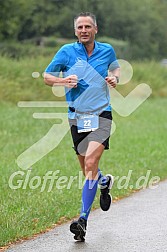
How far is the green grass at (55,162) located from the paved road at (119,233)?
0.29 m

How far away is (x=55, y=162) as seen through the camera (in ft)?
43.1

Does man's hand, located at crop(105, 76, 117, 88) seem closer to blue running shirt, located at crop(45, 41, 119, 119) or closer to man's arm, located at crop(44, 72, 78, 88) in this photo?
blue running shirt, located at crop(45, 41, 119, 119)

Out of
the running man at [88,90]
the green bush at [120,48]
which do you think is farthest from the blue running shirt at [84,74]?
the green bush at [120,48]

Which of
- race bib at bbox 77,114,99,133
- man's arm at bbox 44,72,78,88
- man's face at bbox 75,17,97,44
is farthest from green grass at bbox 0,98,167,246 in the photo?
man's face at bbox 75,17,97,44

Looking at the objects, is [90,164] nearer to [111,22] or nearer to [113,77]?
[113,77]

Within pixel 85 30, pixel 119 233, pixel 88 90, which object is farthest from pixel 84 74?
pixel 119 233

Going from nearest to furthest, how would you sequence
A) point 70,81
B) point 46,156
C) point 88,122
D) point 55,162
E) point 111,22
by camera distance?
point 70,81 < point 88,122 < point 55,162 < point 46,156 < point 111,22

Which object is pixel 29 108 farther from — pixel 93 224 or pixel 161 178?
pixel 93 224

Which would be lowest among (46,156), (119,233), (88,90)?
(46,156)

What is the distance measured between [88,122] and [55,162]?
19.4 ft

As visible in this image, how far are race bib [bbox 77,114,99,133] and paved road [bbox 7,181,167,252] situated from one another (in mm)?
1120

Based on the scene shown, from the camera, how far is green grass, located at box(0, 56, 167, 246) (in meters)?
8.27

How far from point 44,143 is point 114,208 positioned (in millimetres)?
6995

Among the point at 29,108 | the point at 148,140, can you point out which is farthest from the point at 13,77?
the point at 148,140
